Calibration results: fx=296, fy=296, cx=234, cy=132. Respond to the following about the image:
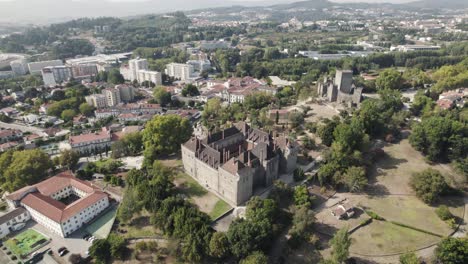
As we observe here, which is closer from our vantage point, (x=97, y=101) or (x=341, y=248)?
(x=341, y=248)

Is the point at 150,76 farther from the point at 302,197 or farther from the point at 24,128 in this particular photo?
the point at 302,197

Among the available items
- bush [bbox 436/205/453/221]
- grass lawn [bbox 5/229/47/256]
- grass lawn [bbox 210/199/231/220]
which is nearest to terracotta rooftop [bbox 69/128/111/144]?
grass lawn [bbox 5/229/47/256]

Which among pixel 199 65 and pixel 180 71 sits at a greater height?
pixel 199 65

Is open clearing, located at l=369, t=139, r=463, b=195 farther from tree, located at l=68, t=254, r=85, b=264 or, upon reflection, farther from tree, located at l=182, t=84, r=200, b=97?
tree, located at l=182, t=84, r=200, b=97

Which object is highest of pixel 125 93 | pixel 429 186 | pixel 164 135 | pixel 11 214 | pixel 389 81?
pixel 389 81

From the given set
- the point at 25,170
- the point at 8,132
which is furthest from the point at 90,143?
the point at 8,132

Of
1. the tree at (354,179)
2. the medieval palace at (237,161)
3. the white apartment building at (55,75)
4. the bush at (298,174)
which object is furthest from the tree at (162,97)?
the tree at (354,179)

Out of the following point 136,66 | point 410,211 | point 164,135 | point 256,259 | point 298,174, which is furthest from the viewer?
point 136,66
